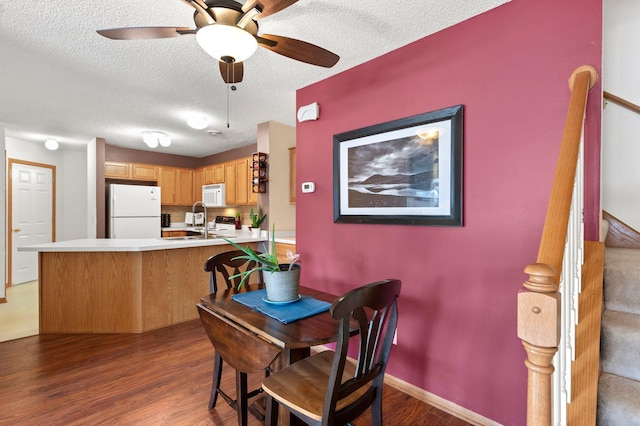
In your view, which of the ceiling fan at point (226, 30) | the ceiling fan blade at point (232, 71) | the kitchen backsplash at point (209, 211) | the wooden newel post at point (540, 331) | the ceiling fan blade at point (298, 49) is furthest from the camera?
the kitchen backsplash at point (209, 211)

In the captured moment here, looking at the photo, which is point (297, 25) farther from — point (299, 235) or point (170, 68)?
point (299, 235)

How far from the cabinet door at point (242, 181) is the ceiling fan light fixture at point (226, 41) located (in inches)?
134

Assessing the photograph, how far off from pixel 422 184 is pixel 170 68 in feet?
7.17

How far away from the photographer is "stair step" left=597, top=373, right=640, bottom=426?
0.96 meters

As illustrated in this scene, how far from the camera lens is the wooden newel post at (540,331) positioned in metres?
0.66

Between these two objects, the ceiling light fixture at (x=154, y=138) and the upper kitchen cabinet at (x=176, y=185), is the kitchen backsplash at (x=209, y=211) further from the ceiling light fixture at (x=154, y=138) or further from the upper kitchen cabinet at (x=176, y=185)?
the ceiling light fixture at (x=154, y=138)

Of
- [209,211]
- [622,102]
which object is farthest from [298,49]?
[209,211]

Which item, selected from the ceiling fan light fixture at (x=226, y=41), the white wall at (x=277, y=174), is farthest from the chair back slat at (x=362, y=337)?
the white wall at (x=277, y=174)

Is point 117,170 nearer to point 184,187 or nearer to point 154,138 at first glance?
point 184,187

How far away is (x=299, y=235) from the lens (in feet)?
9.46

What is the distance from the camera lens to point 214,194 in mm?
5301

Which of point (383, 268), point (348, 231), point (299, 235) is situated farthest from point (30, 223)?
point (383, 268)

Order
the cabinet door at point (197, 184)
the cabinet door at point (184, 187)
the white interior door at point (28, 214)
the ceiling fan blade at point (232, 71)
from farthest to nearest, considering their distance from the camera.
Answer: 1. the cabinet door at point (197, 184)
2. the cabinet door at point (184, 187)
3. the white interior door at point (28, 214)
4. the ceiling fan blade at point (232, 71)

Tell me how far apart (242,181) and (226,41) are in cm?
362
